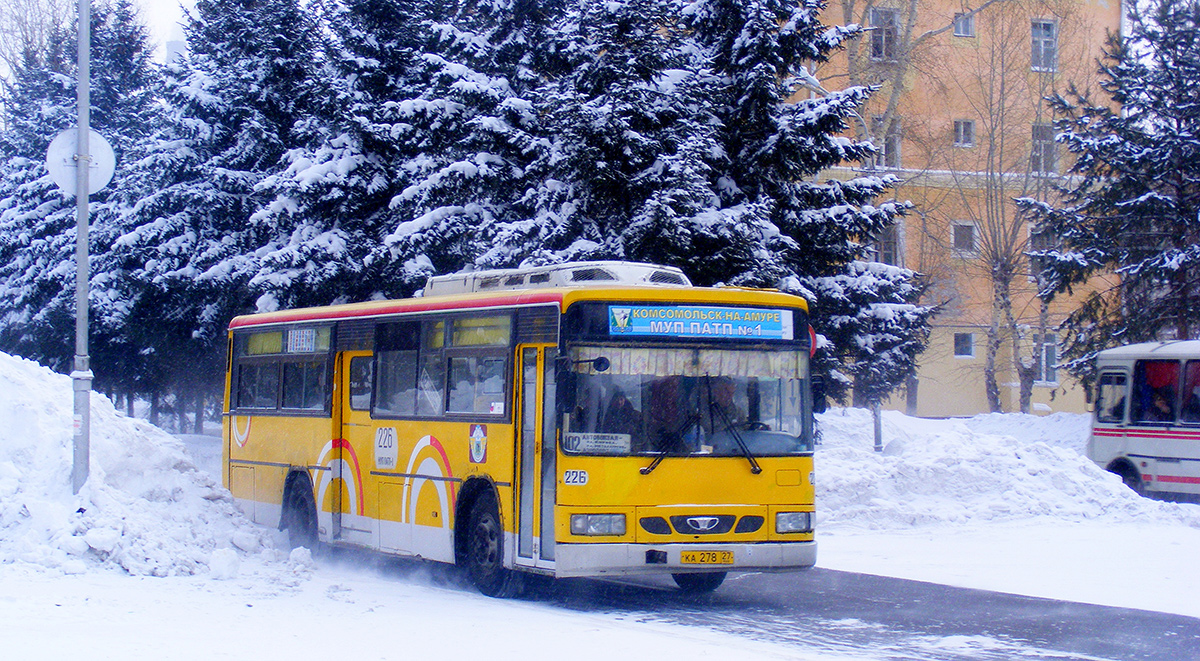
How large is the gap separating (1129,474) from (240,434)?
53.3ft

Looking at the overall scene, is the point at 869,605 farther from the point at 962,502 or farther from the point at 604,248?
the point at 604,248

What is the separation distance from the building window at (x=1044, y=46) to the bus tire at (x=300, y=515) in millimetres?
33874

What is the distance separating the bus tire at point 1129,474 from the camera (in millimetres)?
23958

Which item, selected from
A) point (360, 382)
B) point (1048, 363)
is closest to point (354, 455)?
point (360, 382)

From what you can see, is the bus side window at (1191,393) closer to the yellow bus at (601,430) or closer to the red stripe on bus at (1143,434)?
the red stripe on bus at (1143,434)

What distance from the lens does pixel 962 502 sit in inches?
770

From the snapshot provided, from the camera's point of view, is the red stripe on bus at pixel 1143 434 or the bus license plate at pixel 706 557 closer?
the bus license plate at pixel 706 557

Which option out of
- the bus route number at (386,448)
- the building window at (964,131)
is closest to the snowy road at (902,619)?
the bus route number at (386,448)

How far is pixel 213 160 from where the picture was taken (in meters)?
29.2

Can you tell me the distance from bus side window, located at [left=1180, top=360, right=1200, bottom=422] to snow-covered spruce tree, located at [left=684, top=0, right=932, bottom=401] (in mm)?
5620

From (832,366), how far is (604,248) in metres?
4.69

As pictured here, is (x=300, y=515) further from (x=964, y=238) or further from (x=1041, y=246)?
(x=964, y=238)

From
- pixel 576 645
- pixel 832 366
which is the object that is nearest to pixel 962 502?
pixel 832 366

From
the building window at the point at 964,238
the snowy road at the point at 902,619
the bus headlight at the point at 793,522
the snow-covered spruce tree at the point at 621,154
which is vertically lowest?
the snowy road at the point at 902,619
